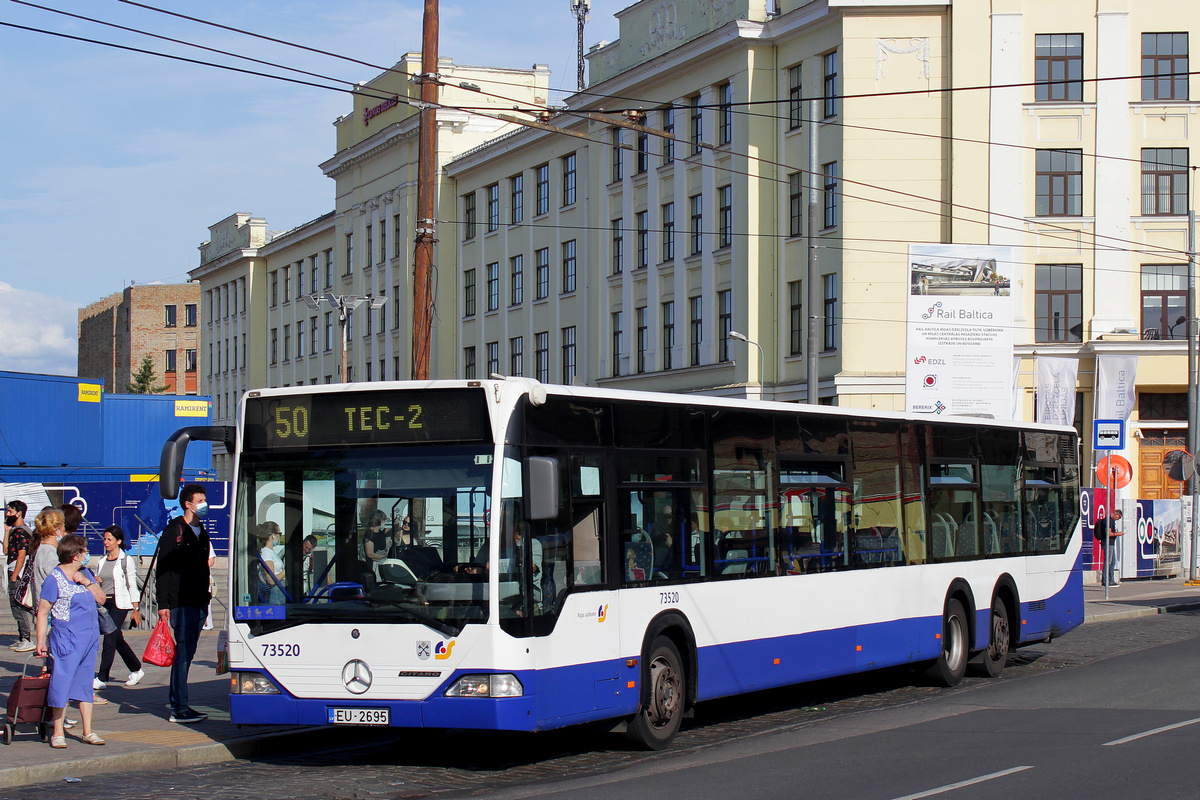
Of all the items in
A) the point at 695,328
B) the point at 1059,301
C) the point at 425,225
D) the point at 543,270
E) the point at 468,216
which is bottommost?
the point at 425,225

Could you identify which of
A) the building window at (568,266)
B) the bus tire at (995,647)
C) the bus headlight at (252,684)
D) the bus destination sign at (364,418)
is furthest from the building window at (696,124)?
the bus headlight at (252,684)

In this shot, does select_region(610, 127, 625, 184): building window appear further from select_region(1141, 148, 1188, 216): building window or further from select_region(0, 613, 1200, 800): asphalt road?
select_region(0, 613, 1200, 800): asphalt road

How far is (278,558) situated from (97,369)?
4454 inches

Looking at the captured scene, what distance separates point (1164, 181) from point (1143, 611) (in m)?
18.7

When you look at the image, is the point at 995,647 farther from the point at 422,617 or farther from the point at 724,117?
the point at 724,117

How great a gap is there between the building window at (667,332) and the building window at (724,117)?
5.60 metres

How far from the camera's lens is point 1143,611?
2642 cm

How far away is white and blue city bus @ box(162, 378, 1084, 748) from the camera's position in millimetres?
9719

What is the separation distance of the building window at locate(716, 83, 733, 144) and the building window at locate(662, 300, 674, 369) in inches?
220

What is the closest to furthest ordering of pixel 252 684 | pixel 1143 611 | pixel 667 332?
pixel 252 684
pixel 1143 611
pixel 667 332

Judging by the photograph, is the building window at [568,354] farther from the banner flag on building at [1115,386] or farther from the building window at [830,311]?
the banner flag on building at [1115,386]

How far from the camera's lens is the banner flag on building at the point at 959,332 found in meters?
34.4

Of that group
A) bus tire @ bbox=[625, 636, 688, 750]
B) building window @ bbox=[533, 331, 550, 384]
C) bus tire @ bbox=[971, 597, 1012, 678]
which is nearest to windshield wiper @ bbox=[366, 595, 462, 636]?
bus tire @ bbox=[625, 636, 688, 750]

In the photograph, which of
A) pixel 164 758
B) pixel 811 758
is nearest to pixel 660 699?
pixel 811 758
